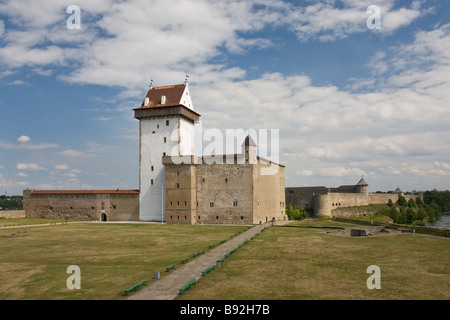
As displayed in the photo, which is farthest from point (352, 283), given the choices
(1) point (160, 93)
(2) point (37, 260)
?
(1) point (160, 93)

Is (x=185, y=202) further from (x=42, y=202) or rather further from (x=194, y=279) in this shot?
(x=194, y=279)

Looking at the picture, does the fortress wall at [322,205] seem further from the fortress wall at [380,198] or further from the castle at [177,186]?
the fortress wall at [380,198]

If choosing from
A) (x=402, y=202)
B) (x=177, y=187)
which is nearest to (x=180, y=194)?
(x=177, y=187)

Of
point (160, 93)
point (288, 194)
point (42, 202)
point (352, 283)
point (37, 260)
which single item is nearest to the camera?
point (352, 283)

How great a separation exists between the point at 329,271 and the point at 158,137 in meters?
36.0

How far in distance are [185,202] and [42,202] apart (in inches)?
990

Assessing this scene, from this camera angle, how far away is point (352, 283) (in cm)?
1420

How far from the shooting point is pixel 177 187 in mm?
44750

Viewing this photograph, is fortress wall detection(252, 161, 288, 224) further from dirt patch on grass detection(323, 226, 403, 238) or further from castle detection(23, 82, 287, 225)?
dirt patch on grass detection(323, 226, 403, 238)

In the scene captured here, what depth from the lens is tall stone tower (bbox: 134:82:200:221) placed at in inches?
1844

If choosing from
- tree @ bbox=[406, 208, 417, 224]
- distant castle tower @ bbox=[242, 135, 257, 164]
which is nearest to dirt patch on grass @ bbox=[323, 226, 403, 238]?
distant castle tower @ bbox=[242, 135, 257, 164]

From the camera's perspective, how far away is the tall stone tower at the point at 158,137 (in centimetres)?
4684

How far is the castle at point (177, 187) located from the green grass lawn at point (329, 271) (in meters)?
18.1

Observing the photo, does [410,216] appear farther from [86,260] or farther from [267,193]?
[86,260]
